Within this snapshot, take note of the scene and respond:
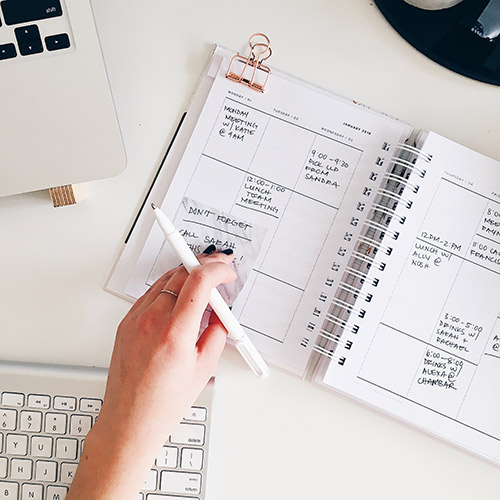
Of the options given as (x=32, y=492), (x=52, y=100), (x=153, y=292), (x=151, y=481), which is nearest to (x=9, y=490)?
(x=32, y=492)

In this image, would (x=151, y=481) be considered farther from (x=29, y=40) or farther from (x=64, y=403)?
(x=29, y=40)

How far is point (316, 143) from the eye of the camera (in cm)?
69

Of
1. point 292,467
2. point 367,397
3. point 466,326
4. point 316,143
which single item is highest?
point 316,143

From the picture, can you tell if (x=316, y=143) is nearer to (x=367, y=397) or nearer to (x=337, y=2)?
(x=337, y=2)

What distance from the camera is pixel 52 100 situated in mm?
617

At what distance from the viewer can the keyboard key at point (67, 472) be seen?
2.15 ft

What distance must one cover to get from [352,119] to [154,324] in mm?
314

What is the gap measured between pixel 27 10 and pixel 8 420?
1.37 ft

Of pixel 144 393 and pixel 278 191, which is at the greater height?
pixel 278 191

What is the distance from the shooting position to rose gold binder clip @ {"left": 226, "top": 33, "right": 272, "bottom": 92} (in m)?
0.69

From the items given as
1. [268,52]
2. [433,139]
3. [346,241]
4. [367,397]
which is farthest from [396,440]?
[268,52]

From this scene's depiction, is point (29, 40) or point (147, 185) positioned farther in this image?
point (147, 185)

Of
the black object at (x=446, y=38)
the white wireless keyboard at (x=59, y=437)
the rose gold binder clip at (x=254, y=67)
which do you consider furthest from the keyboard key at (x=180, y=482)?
the black object at (x=446, y=38)

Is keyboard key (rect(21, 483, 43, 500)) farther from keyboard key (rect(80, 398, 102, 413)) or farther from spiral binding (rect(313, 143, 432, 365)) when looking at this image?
spiral binding (rect(313, 143, 432, 365))
